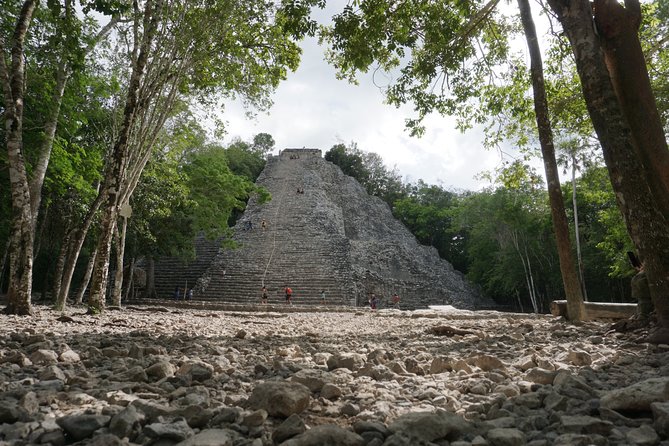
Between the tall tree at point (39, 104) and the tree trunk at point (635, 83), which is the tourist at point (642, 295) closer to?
the tree trunk at point (635, 83)

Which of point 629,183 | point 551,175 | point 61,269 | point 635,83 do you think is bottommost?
point 61,269

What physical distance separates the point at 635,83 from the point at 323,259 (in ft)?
79.1

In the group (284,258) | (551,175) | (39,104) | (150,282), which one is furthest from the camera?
(284,258)

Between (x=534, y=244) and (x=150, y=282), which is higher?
(x=534, y=244)

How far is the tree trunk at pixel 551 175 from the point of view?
25.2 feet

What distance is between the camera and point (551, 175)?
7.90 meters

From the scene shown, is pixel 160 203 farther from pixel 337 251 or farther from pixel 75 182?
pixel 337 251

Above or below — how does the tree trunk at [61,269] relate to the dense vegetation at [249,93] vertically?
below

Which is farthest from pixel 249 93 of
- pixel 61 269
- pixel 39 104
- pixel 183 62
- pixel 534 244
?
pixel 534 244

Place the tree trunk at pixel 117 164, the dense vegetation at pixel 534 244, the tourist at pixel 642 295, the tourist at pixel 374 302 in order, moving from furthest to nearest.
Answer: the tourist at pixel 374 302 < the dense vegetation at pixel 534 244 < the tree trunk at pixel 117 164 < the tourist at pixel 642 295

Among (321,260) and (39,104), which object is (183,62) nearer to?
(39,104)

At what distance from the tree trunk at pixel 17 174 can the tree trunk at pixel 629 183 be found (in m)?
8.19

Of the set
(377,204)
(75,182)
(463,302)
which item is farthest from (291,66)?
(377,204)

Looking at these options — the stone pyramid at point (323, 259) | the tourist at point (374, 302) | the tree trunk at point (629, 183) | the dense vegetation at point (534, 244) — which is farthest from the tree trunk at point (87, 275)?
the dense vegetation at point (534, 244)
